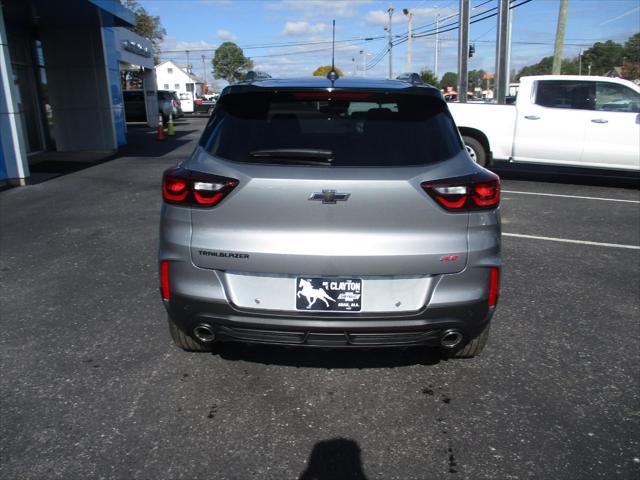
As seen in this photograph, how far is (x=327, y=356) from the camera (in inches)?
142

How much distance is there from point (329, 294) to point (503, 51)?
632 inches

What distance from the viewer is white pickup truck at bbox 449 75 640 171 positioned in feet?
32.9

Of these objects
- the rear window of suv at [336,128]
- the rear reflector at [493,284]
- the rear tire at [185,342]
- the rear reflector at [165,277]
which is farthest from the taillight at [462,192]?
the rear tire at [185,342]

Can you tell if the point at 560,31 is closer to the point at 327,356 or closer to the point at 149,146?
the point at 149,146

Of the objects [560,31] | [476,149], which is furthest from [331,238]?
[560,31]

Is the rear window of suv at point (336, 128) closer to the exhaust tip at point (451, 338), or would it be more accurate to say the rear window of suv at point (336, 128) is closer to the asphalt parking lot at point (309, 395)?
the exhaust tip at point (451, 338)

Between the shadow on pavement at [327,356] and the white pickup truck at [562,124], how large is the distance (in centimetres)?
727

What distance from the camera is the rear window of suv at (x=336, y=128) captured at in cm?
283

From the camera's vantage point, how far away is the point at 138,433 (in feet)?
9.11

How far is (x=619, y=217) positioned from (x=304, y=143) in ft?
22.6

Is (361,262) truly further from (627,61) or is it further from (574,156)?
(627,61)

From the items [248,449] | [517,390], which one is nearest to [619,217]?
[517,390]

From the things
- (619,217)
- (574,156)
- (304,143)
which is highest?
(304,143)

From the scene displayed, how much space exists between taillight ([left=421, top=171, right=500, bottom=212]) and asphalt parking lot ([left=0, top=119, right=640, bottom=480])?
1157 millimetres
